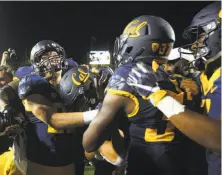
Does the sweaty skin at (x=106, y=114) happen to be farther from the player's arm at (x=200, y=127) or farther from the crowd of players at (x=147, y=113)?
the player's arm at (x=200, y=127)

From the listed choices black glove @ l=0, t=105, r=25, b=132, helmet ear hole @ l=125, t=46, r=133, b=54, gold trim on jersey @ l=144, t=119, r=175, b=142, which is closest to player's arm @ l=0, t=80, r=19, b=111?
black glove @ l=0, t=105, r=25, b=132

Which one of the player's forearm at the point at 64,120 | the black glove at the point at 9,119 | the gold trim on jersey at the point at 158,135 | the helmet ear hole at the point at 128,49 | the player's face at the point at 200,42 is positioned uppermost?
the player's face at the point at 200,42

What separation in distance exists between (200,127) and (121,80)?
38 cm

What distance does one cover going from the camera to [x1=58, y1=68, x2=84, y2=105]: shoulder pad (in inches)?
89.5

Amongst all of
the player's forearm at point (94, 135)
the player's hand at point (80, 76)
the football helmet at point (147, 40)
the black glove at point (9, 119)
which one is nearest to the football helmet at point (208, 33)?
the football helmet at point (147, 40)

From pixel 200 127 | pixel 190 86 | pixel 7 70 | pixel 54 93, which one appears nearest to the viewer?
pixel 200 127

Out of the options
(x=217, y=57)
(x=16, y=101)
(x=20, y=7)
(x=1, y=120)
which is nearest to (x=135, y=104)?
(x=217, y=57)

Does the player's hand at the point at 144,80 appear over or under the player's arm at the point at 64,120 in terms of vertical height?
over

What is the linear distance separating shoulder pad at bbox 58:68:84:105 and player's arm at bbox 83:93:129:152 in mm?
791

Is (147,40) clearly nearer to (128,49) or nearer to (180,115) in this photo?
(128,49)

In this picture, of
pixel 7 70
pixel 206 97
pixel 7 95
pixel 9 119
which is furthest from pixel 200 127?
pixel 7 70

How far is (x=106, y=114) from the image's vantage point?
1.43m

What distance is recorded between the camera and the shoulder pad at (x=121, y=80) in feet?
4.63

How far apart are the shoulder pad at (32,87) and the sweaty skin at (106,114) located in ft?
2.31
